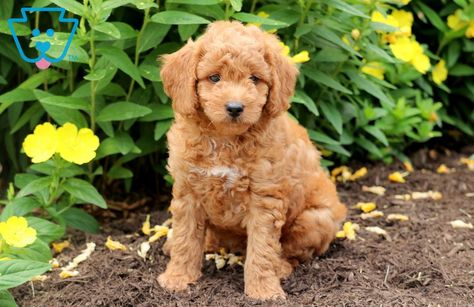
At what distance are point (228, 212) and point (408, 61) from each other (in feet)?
9.57

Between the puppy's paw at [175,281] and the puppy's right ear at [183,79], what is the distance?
113 cm

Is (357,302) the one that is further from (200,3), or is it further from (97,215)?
(97,215)

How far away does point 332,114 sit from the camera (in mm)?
6586

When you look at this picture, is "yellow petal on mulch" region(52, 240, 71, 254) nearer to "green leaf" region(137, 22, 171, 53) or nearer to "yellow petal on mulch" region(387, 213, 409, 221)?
"green leaf" region(137, 22, 171, 53)

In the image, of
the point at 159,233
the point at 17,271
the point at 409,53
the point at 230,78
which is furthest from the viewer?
the point at 409,53

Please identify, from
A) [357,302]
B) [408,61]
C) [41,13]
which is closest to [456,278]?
[357,302]

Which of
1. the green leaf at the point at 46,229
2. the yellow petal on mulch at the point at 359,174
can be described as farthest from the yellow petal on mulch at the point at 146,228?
the yellow petal on mulch at the point at 359,174

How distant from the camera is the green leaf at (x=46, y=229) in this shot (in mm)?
5276

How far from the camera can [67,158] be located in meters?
5.24

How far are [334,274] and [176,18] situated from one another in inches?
80.4

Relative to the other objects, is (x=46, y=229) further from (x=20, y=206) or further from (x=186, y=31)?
(x=186, y=31)

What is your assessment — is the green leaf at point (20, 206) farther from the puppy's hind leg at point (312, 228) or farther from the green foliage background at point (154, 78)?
the puppy's hind leg at point (312, 228)

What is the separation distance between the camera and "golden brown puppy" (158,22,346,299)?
14.6 feet

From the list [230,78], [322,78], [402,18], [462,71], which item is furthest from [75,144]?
[462,71]
